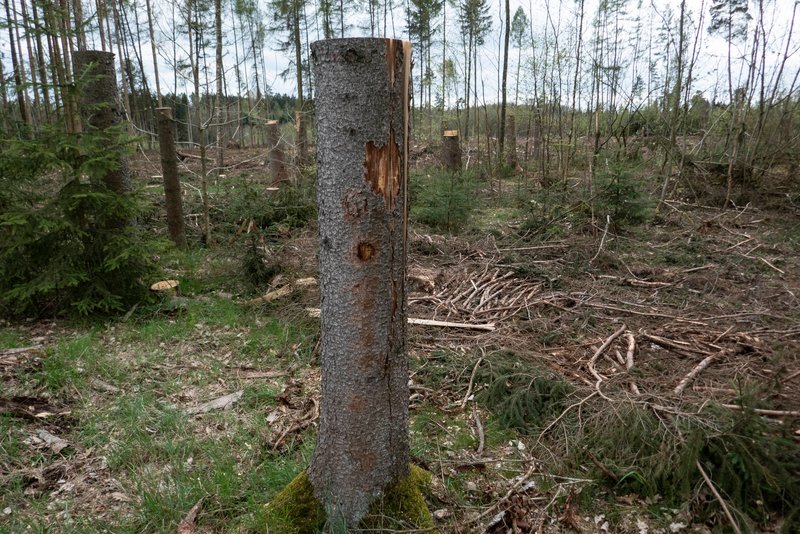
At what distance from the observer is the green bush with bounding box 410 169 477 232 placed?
28.0 feet

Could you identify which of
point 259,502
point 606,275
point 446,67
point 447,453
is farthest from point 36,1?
point 446,67

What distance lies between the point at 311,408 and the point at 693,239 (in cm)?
687

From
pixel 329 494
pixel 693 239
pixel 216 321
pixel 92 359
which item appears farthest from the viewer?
pixel 693 239

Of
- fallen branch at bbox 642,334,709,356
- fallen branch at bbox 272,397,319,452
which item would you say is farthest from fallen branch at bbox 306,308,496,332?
fallen branch at bbox 272,397,319,452

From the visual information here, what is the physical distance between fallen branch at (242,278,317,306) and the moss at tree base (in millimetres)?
3523

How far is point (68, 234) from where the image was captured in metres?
5.34

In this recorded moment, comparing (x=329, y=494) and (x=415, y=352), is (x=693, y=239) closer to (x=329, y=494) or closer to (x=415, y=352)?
(x=415, y=352)

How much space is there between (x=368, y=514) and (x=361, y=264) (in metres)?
1.21

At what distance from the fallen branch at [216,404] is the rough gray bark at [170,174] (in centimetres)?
469

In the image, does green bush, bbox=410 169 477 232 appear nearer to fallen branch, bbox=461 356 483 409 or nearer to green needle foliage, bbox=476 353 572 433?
fallen branch, bbox=461 356 483 409

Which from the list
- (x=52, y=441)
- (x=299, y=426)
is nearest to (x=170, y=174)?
(x=52, y=441)

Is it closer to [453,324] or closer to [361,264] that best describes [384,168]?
[361,264]

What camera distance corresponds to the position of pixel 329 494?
2322 mm

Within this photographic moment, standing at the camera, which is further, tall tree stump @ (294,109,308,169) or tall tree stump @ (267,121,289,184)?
tall tree stump @ (267,121,289,184)
